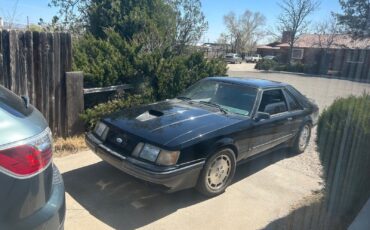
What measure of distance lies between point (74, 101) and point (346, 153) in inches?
166

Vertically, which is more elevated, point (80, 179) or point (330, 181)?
point (330, 181)

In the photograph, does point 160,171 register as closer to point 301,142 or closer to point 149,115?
point 149,115

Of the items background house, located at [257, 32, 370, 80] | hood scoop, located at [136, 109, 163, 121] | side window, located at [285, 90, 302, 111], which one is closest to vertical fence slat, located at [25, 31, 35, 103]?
hood scoop, located at [136, 109, 163, 121]

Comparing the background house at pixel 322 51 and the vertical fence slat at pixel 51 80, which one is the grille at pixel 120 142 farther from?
the background house at pixel 322 51

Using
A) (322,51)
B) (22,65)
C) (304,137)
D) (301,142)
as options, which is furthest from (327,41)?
(22,65)

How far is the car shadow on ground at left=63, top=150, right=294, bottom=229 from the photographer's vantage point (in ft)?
11.6

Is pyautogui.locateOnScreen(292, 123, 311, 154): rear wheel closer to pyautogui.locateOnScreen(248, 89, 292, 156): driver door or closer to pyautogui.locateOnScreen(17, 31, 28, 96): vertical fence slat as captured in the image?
pyautogui.locateOnScreen(248, 89, 292, 156): driver door

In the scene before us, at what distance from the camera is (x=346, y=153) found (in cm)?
326

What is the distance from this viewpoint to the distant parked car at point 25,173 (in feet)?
6.28

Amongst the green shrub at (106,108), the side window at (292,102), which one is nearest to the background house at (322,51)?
the side window at (292,102)

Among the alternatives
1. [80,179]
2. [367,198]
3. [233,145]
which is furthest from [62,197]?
[367,198]

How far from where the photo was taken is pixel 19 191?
1961 mm

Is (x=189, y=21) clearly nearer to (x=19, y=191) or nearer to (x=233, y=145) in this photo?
(x=233, y=145)

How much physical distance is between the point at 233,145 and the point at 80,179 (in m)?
2.05
